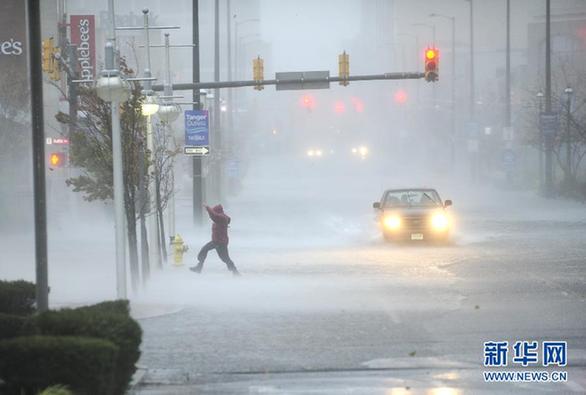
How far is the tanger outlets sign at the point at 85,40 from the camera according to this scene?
4400cm

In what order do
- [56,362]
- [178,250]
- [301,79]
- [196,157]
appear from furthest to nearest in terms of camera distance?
1. [196,157]
2. [301,79]
3. [178,250]
4. [56,362]

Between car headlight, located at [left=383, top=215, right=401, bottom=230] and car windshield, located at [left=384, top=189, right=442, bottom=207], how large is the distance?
90 cm

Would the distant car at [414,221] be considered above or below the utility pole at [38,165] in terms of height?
below

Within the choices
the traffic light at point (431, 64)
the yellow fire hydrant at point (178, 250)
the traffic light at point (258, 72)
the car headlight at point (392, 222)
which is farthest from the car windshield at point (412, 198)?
the yellow fire hydrant at point (178, 250)

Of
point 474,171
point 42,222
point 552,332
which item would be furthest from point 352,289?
point 474,171

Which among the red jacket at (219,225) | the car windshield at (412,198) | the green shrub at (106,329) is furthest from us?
the car windshield at (412,198)

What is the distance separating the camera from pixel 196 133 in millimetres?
34688

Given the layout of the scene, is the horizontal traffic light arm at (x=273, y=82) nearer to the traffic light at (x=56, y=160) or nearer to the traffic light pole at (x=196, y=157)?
the traffic light pole at (x=196, y=157)

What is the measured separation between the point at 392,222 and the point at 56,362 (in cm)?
2411

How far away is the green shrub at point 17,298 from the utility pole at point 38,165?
1.35m

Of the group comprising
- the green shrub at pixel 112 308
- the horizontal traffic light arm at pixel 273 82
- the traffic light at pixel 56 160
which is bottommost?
the green shrub at pixel 112 308

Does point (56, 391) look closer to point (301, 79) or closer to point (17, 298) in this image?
point (17, 298)

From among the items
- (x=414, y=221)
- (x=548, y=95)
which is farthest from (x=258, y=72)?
(x=548, y=95)

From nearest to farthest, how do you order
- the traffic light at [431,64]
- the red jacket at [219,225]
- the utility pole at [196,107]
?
the red jacket at [219,225] → the traffic light at [431,64] → the utility pole at [196,107]
